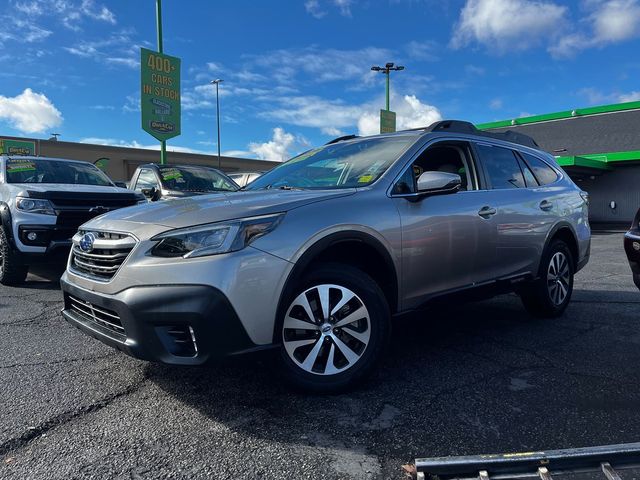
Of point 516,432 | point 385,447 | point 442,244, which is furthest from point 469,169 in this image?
point 385,447

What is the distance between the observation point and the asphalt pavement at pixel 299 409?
2350 millimetres

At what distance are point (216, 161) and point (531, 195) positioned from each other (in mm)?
43805

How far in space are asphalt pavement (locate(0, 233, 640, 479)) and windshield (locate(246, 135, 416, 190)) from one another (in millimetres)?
1114

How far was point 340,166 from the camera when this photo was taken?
3926 mm

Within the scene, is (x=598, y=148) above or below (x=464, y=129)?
above

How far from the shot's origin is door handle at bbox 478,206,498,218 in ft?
13.4

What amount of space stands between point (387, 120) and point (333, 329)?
21.2 metres

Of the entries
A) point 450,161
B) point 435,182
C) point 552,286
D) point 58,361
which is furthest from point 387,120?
point 58,361

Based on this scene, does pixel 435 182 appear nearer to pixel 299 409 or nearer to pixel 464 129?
pixel 464 129

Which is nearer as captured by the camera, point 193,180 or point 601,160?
point 193,180

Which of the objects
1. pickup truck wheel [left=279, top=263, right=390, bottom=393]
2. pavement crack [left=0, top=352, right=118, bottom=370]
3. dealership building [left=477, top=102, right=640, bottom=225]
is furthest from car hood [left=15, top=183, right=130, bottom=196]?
dealership building [left=477, top=102, right=640, bottom=225]

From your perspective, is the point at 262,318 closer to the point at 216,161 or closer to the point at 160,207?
the point at 160,207

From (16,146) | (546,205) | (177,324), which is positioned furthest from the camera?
(16,146)

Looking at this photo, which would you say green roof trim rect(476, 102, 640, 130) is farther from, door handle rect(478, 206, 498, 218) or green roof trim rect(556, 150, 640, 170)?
door handle rect(478, 206, 498, 218)
